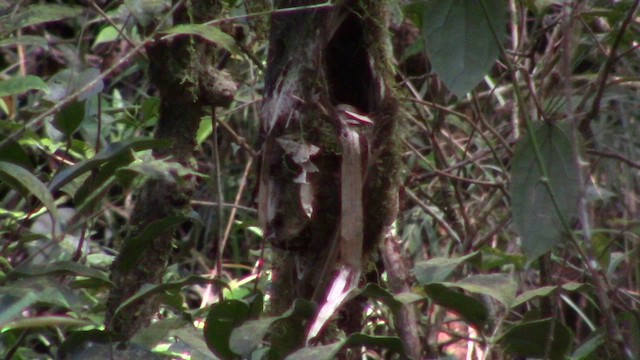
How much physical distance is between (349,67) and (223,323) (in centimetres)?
35

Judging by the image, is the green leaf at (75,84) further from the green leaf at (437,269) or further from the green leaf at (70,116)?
the green leaf at (437,269)

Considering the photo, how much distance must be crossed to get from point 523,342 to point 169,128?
1.71ft

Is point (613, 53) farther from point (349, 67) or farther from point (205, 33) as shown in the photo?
point (205, 33)

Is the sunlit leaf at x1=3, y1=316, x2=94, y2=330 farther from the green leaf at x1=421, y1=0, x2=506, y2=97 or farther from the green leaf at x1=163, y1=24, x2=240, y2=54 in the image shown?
the green leaf at x1=421, y1=0, x2=506, y2=97

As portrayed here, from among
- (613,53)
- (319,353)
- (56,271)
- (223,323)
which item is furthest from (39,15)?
(613,53)

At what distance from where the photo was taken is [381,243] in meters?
1.07

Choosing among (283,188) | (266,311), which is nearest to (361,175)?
(283,188)

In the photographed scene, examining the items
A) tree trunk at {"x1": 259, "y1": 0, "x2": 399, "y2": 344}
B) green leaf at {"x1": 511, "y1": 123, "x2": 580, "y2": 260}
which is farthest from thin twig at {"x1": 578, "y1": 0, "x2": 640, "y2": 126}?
tree trunk at {"x1": 259, "y1": 0, "x2": 399, "y2": 344}

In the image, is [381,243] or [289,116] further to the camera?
[381,243]

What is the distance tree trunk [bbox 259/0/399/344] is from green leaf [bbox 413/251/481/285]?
0.31ft

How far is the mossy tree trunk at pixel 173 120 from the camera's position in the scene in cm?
107

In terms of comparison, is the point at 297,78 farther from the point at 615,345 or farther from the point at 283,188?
the point at 615,345

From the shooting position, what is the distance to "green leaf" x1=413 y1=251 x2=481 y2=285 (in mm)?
840

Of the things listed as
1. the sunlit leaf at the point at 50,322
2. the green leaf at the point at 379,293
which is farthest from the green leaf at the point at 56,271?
the green leaf at the point at 379,293
